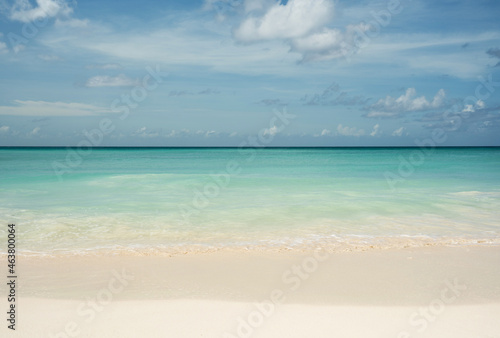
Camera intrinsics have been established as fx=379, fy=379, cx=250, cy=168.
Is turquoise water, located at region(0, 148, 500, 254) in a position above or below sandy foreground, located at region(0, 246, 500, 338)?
above

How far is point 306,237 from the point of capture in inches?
314

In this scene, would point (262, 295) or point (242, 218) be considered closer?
point (262, 295)

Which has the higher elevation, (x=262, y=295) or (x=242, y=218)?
(x=242, y=218)

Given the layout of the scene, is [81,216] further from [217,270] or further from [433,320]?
[433,320]

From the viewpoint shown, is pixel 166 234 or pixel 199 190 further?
pixel 199 190

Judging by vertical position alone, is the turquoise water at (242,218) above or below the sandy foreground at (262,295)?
above

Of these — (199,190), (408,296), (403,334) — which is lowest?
(403,334)

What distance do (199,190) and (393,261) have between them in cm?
1127

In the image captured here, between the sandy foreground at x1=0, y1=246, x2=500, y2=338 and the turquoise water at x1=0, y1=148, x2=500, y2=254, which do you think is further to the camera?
the turquoise water at x1=0, y1=148, x2=500, y2=254

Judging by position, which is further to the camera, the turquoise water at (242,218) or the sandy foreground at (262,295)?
the turquoise water at (242,218)

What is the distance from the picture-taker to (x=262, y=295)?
Answer: 477cm

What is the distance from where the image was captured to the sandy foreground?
3.90 m

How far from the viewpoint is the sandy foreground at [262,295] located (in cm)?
390

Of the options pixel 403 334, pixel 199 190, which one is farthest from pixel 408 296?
pixel 199 190
